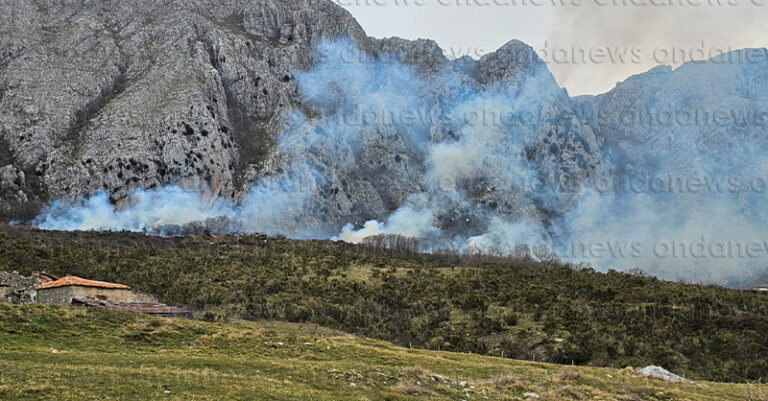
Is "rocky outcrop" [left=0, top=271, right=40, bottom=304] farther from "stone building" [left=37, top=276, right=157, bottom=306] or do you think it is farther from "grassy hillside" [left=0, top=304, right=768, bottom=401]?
"grassy hillside" [left=0, top=304, right=768, bottom=401]

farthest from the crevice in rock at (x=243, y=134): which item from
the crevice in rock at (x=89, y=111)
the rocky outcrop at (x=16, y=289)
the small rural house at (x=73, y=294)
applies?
the rocky outcrop at (x=16, y=289)

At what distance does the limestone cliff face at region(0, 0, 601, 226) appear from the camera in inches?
4537

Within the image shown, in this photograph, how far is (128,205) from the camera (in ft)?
383

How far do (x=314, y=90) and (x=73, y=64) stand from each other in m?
59.9

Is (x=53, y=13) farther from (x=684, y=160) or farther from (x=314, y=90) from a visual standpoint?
(x=684, y=160)

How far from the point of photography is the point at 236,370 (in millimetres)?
22766

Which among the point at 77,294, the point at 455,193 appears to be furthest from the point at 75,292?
the point at 455,193

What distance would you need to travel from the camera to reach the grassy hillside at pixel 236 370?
18.2 metres

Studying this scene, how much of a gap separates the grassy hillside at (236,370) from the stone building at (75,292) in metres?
14.5

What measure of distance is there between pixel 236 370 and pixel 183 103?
366 feet

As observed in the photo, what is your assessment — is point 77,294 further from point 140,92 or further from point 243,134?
point 243,134

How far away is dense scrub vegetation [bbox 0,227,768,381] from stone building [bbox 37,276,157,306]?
733 centimetres

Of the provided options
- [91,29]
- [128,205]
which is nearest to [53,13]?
[91,29]

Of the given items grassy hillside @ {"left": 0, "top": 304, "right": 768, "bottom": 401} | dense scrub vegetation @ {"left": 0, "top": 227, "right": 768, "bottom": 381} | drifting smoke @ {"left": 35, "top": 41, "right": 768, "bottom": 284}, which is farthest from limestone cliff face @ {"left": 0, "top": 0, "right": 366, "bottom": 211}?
grassy hillside @ {"left": 0, "top": 304, "right": 768, "bottom": 401}
